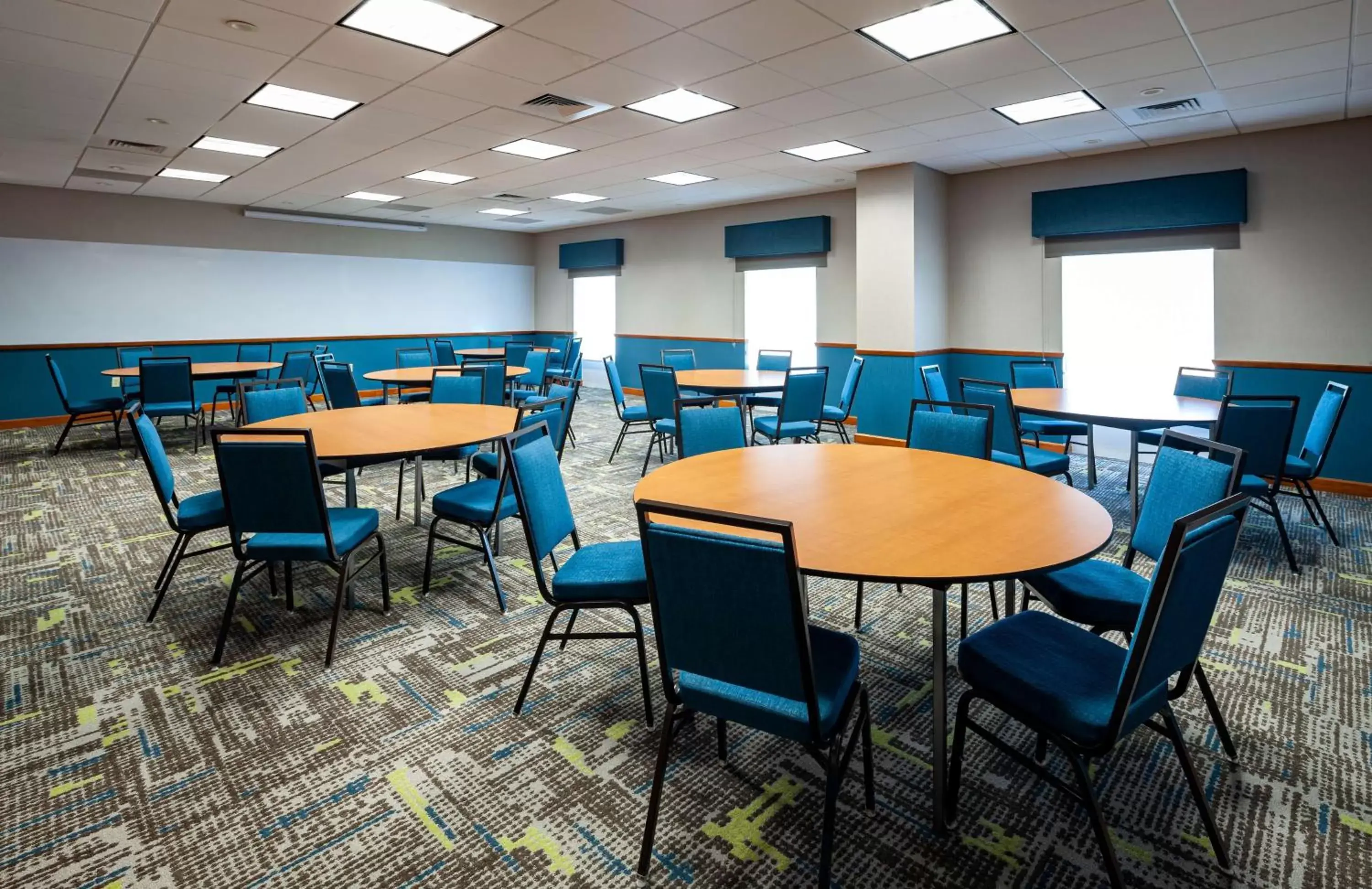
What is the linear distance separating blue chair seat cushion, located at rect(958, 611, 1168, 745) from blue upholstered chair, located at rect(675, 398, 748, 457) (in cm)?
168

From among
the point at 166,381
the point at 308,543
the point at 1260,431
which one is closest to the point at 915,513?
the point at 308,543

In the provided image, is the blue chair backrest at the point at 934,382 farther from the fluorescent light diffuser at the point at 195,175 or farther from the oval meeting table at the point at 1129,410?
the fluorescent light diffuser at the point at 195,175

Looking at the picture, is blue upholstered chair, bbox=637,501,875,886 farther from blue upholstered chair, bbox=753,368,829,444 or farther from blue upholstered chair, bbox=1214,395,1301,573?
blue upholstered chair, bbox=753,368,829,444

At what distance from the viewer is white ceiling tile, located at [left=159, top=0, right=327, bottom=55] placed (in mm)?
3410

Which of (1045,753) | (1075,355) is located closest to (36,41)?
(1045,753)

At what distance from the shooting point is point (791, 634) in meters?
1.45

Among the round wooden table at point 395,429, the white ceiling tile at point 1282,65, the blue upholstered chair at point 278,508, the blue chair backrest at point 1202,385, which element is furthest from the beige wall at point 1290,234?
the blue upholstered chair at point 278,508

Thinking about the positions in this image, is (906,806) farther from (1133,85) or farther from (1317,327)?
(1317,327)

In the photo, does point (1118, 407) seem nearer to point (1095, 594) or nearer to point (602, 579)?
point (1095, 594)

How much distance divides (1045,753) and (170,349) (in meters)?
11.3

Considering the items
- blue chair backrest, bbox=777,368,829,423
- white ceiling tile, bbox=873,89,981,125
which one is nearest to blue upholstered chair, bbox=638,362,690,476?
blue chair backrest, bbox=777,368,829,423

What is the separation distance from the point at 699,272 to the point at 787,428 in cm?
559

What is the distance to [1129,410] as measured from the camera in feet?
13.9

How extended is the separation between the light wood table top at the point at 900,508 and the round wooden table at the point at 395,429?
1194mm
